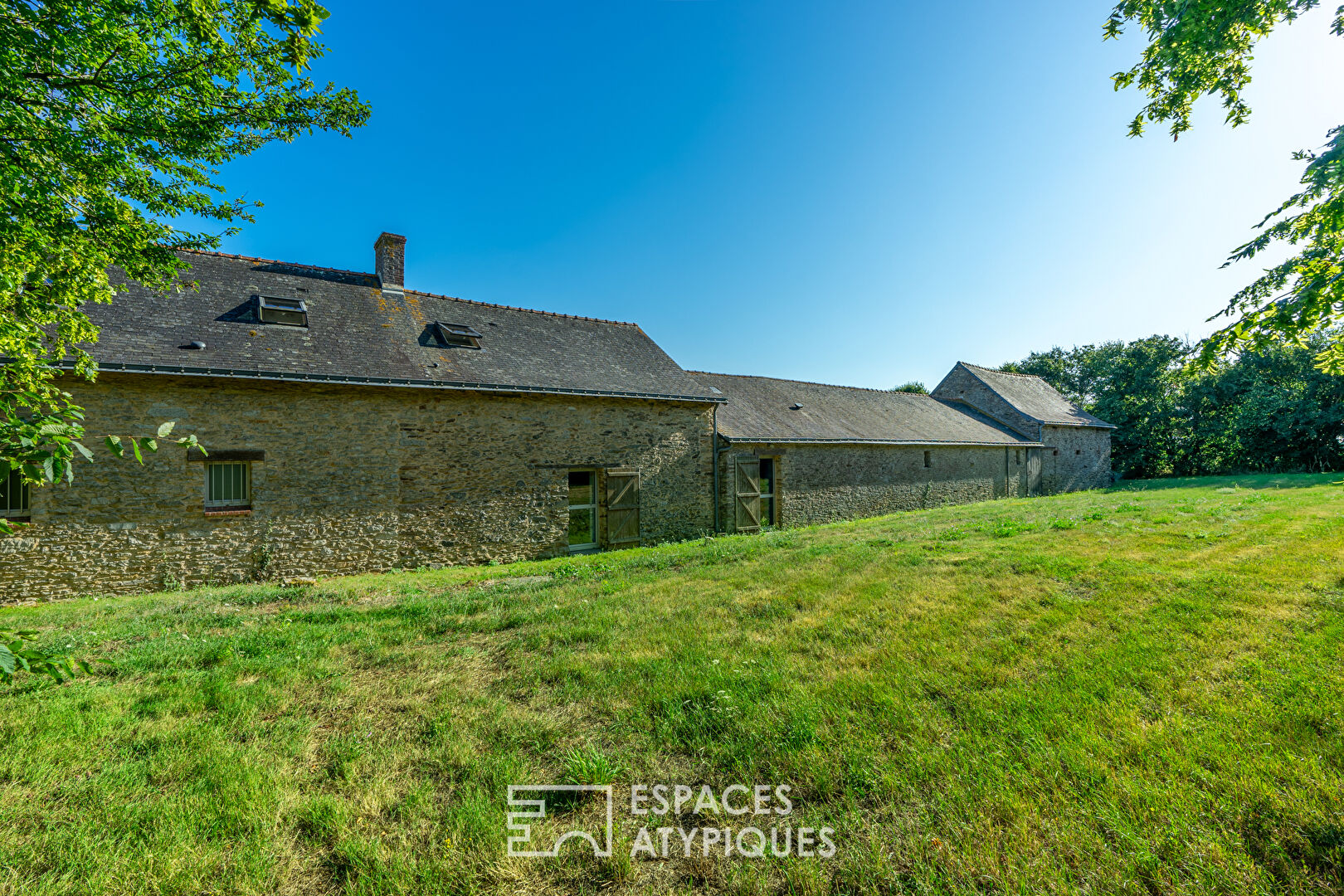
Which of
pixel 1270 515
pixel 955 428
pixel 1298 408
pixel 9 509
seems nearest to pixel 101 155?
pixel 9 509

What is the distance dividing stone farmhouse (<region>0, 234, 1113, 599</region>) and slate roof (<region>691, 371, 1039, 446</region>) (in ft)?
0.63

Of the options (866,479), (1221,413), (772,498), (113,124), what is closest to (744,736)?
(113,124)

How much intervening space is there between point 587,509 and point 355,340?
234 inches

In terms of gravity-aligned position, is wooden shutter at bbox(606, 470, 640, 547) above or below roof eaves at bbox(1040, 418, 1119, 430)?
below

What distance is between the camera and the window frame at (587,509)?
11.7 meters

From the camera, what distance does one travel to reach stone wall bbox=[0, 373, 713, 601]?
793 centimetres

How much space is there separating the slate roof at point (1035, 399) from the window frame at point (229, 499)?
1089 inches

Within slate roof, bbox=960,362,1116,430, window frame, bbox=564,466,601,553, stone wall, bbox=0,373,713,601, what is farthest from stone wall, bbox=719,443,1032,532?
slate roof, bbox=960,362,1116,430

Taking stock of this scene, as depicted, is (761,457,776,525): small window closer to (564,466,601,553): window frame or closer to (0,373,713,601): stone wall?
(0,373,713,601): stone wall

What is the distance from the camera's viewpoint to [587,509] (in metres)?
12.2

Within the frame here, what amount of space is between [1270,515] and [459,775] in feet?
40.9

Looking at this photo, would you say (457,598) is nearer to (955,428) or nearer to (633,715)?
(633,715)
